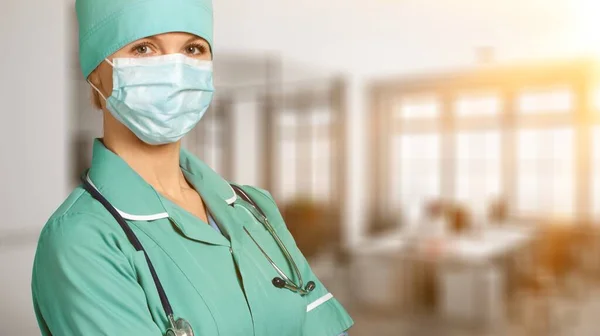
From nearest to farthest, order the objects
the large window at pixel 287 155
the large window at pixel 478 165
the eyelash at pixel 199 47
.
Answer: the eyelash at pixel 199 47 → the large window at pixel 478 165 → the large window at pixel 287 155

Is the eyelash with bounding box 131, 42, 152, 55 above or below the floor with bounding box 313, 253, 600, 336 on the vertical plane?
above

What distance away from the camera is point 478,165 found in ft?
9.68

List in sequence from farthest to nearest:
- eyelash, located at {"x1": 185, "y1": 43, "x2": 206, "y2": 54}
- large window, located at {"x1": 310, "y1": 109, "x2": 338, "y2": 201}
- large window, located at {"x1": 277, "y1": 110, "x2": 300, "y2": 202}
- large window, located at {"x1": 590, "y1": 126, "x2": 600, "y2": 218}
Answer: large window, located at {"x1": 310, "y1": 109, "x2": 338, "y2": 201} < large window, located at {"x1": 277, "y1": 110, "x2": 300, "y2": 202} < large window, located at {"x1": 590, "y1": 126, "x2": 600, "y2": 218} < eyelash, located at {"x1": 185, "y1": 43, "x2": 206, "y2": 54}

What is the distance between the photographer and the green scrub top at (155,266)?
1.90 feet

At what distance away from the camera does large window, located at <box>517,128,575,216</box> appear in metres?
2.74

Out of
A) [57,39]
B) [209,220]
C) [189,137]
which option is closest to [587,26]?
[189,137]

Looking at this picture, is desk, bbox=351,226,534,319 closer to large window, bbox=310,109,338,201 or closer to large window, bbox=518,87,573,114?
large window, bbox=310,109,338,201

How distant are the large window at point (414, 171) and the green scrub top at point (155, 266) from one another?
2330 millimetres

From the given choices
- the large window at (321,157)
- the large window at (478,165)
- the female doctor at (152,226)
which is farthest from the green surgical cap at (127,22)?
the large window at (321,157)

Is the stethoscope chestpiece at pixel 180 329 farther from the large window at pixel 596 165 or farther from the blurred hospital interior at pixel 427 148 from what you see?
the large window at pixel 596 165

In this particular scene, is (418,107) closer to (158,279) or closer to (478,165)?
(478,165)

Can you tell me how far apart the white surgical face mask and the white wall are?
164cm

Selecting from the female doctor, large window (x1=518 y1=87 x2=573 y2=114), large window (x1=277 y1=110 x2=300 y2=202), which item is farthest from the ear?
large window (x1=518 y1=87 x2=573 y2=114)

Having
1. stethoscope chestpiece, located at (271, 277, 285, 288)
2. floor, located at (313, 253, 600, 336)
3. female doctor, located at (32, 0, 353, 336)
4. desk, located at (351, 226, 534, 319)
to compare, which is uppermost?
female doctor, located at (32, 0, 353, 336)
